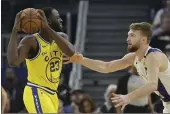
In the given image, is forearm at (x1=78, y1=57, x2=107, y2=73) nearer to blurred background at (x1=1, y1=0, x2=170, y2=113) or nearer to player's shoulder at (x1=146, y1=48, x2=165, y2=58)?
player's shoulder at (x1=146, y1=48, x2=165, y2=58)

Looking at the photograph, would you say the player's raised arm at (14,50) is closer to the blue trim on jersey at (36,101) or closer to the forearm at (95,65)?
the blue trim on jersey at (36,101)

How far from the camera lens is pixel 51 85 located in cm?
790

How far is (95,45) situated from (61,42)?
27.7 feet

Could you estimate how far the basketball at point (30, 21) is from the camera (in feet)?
24.8

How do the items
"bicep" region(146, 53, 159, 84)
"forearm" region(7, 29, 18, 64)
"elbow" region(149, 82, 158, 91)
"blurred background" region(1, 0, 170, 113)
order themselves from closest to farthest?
1. "elbow" region(149, 82, 158, 91)
2. "bicep" region(146, 53, 159, 84)
3. "forearm" region(7, 29, 18, 64)
4. "blurred background" region(1, 0, 170, 113)

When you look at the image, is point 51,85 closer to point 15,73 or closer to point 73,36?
point 15,73

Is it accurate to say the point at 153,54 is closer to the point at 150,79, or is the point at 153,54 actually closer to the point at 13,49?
the point at 150,79

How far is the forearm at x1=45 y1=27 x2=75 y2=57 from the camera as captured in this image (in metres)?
7.54

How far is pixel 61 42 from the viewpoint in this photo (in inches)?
301

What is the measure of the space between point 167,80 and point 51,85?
4.37 feet

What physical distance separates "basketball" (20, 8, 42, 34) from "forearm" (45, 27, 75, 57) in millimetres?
130

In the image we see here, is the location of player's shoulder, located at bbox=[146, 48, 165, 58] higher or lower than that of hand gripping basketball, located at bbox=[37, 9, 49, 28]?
lower

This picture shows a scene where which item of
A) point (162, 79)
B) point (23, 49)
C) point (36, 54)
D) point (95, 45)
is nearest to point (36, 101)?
point (36, 54)

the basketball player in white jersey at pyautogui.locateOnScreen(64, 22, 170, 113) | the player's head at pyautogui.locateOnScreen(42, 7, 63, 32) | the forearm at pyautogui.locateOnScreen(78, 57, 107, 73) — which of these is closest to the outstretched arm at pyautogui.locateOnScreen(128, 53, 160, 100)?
the basketball player in white jersey at pyautogui.locateOnScreen(64, 22, 170, 113)
